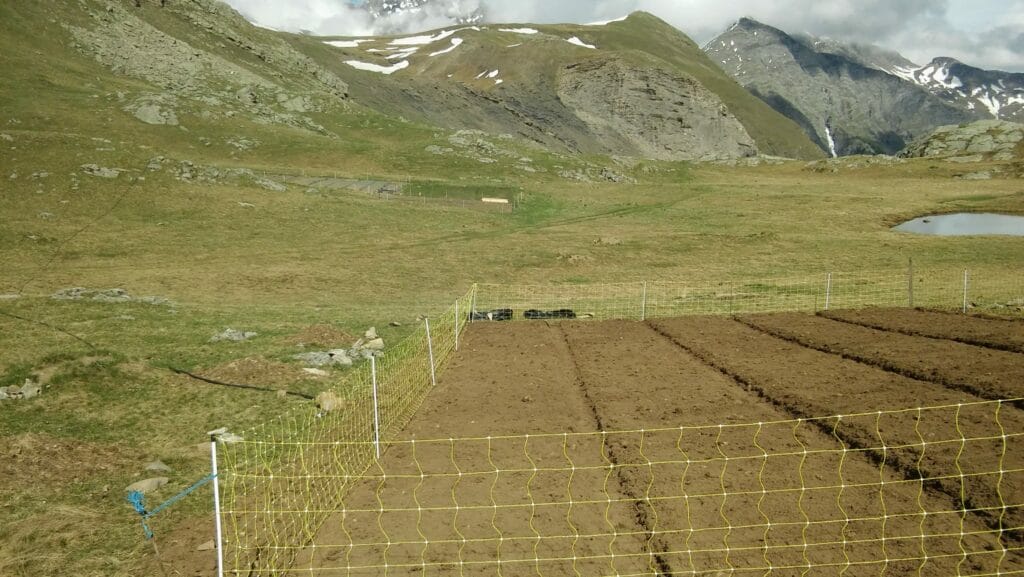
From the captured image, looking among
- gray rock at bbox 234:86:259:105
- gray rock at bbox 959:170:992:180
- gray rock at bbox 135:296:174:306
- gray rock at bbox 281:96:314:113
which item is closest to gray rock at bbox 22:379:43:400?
gray rock at bbox 135:296:174:306

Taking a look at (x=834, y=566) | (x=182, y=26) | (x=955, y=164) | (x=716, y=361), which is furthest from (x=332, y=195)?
(x=955, y=164)

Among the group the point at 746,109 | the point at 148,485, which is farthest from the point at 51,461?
the point at 746,109

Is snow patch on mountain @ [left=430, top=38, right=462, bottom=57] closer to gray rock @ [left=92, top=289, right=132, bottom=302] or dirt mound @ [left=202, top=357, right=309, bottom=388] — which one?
gray rock @ [left=92, top=289, right=132, bottom=302]

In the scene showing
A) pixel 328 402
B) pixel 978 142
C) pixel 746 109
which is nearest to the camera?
pixel 328 402

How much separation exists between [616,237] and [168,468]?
34.4m

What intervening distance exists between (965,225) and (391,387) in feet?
172

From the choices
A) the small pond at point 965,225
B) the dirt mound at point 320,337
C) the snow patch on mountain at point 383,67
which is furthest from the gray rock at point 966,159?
the snow patch on mountain at point 383,67

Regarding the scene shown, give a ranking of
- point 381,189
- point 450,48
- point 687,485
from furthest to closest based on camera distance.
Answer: point 450,48, point 381,189, point 687,485

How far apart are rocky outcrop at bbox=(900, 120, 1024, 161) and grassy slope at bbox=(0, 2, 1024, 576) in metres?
13.6

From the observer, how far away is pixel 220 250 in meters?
34.1

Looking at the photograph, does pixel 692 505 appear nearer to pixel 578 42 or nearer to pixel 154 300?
pixel 154 300

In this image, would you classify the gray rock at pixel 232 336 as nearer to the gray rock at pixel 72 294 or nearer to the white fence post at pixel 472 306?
the gray rock at pixel 72 294

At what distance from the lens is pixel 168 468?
10570mm

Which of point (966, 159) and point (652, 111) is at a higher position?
point (652, 111)
